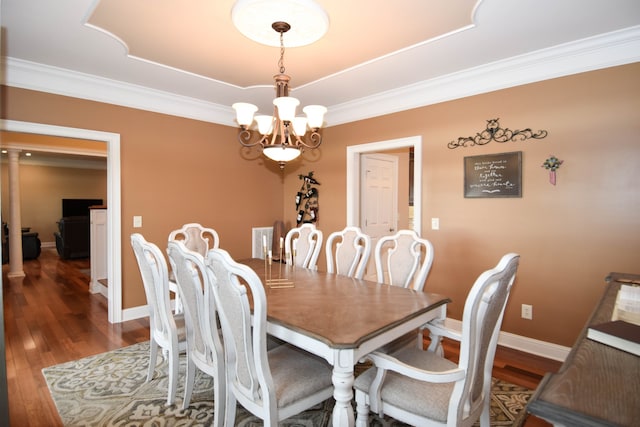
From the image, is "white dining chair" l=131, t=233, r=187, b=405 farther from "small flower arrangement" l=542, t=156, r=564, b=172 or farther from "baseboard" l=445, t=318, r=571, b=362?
"small flower arrangement" l=542, t=156, r=564, b=172

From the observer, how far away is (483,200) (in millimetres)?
3223

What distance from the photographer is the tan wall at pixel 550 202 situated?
2.56 metres

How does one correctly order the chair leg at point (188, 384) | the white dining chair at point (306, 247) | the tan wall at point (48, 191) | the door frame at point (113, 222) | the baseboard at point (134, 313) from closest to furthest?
the chair leg at point (188, 384)
the white dining chair at point (306, 247)
the door frame at point (113, 222)
the baseboard at point (134, 313)
the tan wall at point (48, 191)

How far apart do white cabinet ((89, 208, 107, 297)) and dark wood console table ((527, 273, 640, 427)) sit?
17.9ft

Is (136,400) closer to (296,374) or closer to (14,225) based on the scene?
(296,374)

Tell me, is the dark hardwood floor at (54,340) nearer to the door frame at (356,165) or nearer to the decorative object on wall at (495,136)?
the door frame at (356,165)

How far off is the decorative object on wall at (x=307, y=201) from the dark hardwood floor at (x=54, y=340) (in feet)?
7.85

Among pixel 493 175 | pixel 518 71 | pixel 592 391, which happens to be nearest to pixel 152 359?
pixel 592 391

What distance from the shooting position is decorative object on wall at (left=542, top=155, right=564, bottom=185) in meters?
2.80

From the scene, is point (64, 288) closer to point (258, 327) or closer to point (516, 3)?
point (258, 327)

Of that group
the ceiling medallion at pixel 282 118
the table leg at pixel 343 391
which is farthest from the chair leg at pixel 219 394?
the ceiling medallion at pixel 282 118

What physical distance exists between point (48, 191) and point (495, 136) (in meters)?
11.4

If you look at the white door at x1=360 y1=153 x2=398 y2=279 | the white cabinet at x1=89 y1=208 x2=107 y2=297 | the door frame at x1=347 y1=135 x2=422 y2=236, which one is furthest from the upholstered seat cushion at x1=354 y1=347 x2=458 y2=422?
the white cabinet at x1=89 y1=208 x2=107 y2=297

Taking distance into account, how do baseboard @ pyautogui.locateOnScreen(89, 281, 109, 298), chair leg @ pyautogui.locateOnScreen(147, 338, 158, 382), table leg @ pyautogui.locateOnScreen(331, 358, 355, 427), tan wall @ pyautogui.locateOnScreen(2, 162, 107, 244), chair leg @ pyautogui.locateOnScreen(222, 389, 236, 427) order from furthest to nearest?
tan wall @ pyautogui.locateOnScreen(2, 162, 107, 244) < baseboard @ pyautogui.locateOnScreen(89, 281, 109, 298) < chair leg @ pyautogui.locateOnScreen(147, 338, 158, 382) < chair leg @ pyautogui.locateOnScreen(222, 389, 236, 427) < table leg @ pyautogui.locateOnScreen(331, 358, 355, 427)
